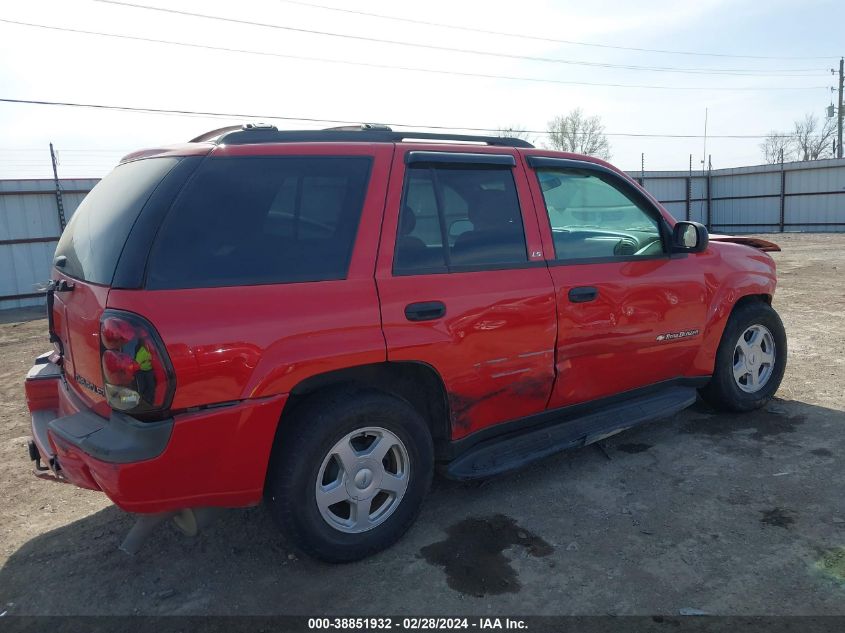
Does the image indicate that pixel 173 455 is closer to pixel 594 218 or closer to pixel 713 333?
pixel 594 218

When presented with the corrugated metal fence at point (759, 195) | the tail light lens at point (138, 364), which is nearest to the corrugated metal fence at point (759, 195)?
the corrugated metal fence at point (759, 195)

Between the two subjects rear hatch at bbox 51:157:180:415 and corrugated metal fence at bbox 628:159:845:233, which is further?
corrugated metal fence at bbox 628:159:845:233

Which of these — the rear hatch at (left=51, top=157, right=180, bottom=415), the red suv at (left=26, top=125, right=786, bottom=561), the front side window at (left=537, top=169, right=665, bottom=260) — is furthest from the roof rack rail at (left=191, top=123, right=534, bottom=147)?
the front side window at (left=537, top=169, right=665, bottom=260)

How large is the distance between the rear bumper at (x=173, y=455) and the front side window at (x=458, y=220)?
1007mm

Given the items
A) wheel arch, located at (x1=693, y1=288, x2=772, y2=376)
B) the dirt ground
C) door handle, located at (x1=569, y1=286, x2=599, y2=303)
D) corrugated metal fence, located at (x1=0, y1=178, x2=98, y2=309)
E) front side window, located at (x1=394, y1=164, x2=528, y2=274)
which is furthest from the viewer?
corrugated metal fence, located at (x1=0, y1=178, x2=98, y2=309)

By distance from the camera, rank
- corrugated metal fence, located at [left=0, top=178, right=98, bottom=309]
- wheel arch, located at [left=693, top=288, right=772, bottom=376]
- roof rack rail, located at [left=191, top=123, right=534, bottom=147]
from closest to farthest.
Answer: roof rack rail, located at [left=191, top=123, right=534, bottom=147] → wheel arch, located at [left=693, top=288, right=772, bottom=376] → corrugated metal fence, located at [left=0, top=178, right=98, bottom=309]

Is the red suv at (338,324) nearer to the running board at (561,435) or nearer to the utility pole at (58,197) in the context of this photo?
the running board at (561,435)

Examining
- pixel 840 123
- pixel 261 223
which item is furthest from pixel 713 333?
pixel 840 123

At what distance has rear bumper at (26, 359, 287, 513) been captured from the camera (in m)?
2.50

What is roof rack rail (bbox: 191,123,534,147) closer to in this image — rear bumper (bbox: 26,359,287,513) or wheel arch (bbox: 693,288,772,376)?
rear bumper (bbox: 26,359,287,513)

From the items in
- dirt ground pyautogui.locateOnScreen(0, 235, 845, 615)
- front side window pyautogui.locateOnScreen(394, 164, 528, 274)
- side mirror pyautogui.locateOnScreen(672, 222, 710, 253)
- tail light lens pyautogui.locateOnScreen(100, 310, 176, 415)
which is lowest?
dirt ground pyautogui.locateOnScreen(0, 235, 845, 615)

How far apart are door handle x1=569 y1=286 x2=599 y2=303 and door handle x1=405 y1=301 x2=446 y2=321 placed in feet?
2.87

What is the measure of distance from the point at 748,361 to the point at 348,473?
331cm

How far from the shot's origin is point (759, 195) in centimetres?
2834
